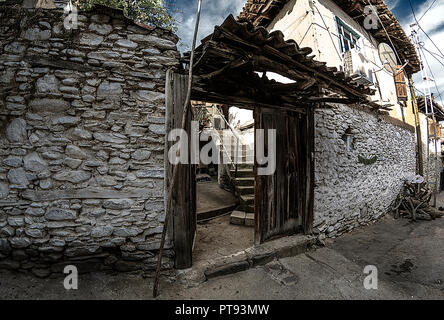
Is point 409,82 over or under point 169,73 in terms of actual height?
over

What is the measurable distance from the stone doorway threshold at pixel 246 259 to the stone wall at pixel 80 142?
0.46 meters

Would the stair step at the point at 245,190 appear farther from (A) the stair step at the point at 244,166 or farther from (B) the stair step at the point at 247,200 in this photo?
(A) the stair step at the point at 244,166

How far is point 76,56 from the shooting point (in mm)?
2416

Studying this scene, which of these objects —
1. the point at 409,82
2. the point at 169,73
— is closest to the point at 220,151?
the point at 169,73

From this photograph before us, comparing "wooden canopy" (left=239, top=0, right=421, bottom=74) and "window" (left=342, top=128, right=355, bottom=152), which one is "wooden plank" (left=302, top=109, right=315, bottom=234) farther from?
"wooden canopy" (left=239, top=0, right=421, bottom=74)

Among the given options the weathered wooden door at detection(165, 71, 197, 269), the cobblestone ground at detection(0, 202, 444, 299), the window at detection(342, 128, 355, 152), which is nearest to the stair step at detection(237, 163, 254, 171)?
the window at detection(342, 128, 355, 152)

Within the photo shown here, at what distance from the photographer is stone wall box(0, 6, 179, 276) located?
2332 millimetres

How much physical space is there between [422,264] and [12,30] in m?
7.48

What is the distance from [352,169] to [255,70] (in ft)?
13.3

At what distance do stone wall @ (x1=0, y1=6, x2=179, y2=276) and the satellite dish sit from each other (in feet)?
26.8

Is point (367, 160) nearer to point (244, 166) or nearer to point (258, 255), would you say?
point (244, 166)

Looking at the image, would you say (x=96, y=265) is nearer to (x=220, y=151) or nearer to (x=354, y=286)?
(x=354, y=286)

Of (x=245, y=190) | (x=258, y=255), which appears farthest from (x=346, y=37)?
(x=258, y=255)

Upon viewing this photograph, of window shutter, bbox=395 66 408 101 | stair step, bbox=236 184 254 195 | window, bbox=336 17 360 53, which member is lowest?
stair step, bbox=236 184 254 195
